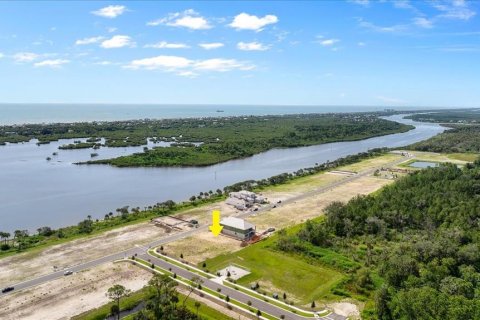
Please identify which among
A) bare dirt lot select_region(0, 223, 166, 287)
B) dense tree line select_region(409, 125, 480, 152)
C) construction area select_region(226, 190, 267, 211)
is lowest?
bare dirt lot select_region(0, 223, 166, 287)

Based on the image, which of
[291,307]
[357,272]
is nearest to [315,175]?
[357,272]

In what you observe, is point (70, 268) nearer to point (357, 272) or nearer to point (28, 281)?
point (28, 281)

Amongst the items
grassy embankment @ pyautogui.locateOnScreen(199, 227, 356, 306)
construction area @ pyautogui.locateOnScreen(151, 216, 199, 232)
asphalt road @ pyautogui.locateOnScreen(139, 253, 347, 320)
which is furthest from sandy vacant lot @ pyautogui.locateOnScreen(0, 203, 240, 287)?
grassy embankment @ pyautogui.locateOnScreen(199, 227, 356, 306)

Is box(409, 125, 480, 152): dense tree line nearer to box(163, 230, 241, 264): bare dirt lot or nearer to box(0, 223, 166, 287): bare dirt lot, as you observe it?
box(163, 230, 241, 264): bare dirt lot

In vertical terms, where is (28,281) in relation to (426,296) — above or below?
below

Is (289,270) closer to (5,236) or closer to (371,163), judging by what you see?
(5,236)
